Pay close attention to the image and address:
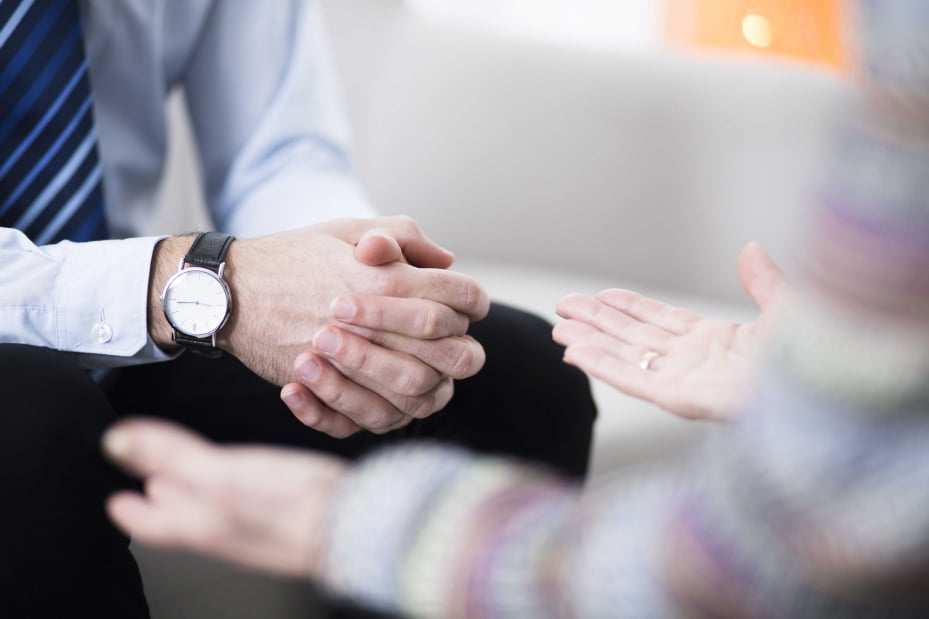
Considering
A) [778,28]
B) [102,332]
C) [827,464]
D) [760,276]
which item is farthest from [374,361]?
[778,28]

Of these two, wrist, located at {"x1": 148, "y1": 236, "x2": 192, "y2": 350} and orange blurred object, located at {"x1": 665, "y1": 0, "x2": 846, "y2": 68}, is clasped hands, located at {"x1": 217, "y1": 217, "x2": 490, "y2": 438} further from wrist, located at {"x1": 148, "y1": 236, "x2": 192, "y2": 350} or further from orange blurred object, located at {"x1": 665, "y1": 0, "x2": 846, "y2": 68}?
orange blurred object, located at {"x1": 665, "y1": 0, "x2": 846, "y2": 68}

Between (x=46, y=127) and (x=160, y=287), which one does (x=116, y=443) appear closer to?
(x=160, y=287)

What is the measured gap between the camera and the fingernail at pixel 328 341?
0.75 metres

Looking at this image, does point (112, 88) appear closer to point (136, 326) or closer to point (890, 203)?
point (136, 326)

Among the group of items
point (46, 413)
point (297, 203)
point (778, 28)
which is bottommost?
point (46, 413)

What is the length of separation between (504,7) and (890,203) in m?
2.57

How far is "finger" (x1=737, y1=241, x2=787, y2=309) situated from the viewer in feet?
2.52

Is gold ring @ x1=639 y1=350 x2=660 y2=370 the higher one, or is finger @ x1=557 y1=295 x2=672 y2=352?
finger @ x1=557 y1=295 x2=672 y2=352

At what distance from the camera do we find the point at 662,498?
38 cm

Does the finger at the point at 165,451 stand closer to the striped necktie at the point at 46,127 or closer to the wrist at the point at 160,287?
the wrist at the point at 160,287

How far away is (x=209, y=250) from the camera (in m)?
0.80

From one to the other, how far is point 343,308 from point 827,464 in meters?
0.49

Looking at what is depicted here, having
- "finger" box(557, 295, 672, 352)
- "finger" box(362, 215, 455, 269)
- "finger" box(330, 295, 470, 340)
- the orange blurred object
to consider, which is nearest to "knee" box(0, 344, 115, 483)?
"finger" box(330, 295, 470, 340)

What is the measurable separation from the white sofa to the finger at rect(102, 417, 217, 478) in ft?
3.54
